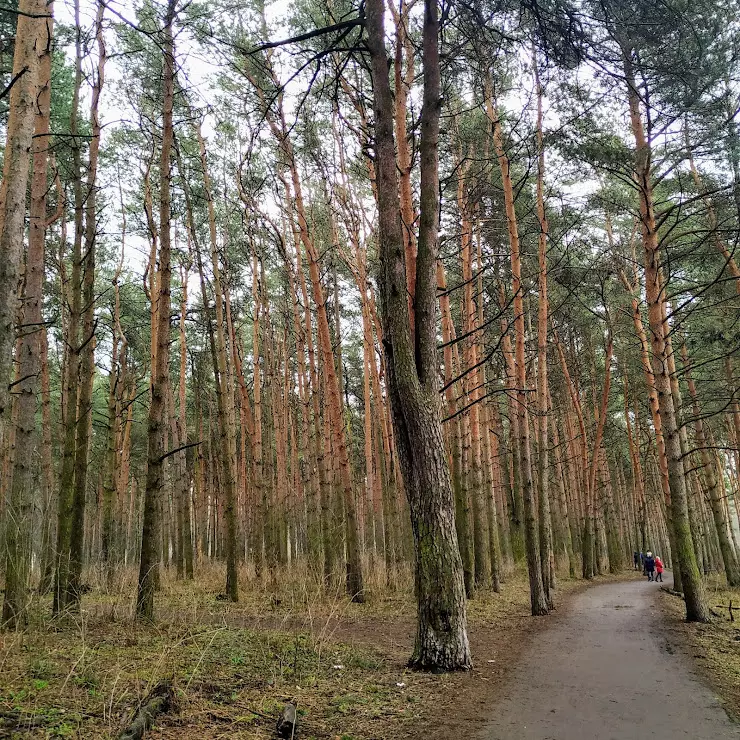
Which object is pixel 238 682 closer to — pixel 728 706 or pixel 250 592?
pixel 728 706

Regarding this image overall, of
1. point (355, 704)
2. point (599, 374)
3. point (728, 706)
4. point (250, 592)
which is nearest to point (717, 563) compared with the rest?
point (599, 374)

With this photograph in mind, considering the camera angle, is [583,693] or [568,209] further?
[568,209]

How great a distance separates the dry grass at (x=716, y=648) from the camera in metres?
4.94

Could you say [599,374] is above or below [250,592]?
above

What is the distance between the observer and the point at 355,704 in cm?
423

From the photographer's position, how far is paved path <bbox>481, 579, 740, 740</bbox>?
3.82 meters

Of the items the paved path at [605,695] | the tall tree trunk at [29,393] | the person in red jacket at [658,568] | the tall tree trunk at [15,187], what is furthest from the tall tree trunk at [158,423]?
the person in red jacket at [658,568]

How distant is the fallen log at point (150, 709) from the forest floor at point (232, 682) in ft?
0.15

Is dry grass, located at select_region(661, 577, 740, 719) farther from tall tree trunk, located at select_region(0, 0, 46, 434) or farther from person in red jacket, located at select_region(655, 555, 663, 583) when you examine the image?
person in red jacket, located at select_region(655, 555, 663, 583)

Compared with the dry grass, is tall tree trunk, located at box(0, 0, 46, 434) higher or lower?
higher

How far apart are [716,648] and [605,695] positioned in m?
3.13

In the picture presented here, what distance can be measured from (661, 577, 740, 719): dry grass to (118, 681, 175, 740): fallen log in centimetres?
431

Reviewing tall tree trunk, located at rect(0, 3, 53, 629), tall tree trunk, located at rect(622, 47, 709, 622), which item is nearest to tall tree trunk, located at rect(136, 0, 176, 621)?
tall tree trunk, located at rect(0, 3, 53, 629)

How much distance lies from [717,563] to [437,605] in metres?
29.2
